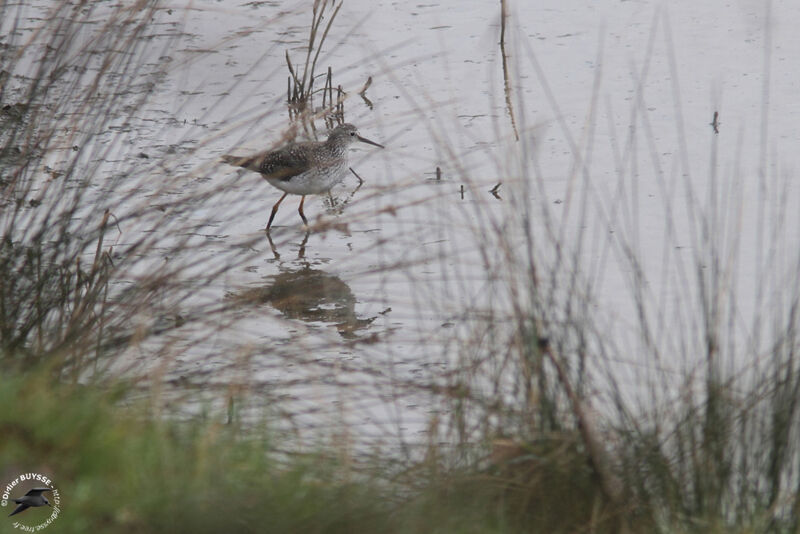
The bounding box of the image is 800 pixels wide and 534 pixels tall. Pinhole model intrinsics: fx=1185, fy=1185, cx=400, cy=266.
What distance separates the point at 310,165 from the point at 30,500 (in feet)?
14.6

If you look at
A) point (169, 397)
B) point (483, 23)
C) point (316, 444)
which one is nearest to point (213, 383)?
point (169, 397)

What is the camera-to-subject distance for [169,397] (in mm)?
3830

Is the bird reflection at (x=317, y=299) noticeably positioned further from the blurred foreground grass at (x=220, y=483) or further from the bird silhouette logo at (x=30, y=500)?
the bird silhouette logo at (x=30, y=500)

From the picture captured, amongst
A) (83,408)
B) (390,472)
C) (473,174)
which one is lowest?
(473,174)

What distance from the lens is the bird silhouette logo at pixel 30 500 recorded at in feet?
9.56

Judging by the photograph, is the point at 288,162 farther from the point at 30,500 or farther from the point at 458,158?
the point at 30,500

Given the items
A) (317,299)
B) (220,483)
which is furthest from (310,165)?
(220,483)

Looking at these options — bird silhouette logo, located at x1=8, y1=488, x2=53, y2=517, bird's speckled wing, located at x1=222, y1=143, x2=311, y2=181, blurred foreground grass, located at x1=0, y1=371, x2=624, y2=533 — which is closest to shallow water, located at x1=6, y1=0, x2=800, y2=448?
bird's speckled wing, located at x1=222, y1=143, x2=311, y2=181

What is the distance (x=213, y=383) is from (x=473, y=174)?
425 cm

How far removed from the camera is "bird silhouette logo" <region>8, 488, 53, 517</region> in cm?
291

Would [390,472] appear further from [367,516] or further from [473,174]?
[473,174]

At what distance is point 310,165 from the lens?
7.20m

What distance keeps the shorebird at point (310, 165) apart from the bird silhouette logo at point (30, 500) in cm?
426

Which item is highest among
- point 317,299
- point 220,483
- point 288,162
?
point 220,483
